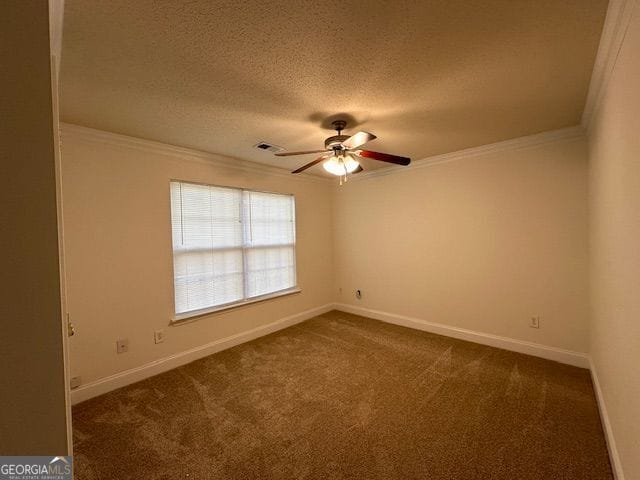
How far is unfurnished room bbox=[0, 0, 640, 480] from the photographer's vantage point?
3.40 feet

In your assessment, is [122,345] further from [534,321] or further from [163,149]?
[534,321]

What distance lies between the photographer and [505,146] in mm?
3043

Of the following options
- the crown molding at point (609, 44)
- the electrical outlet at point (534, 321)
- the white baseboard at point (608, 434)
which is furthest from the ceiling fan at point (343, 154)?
the electrical outlet at point (534, 321)

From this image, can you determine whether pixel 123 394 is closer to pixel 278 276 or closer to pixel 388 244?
pixel 278 276

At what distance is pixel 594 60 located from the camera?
1.59 m

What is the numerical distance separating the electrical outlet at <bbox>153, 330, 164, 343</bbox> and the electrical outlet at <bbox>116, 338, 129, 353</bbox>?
9.5 inches

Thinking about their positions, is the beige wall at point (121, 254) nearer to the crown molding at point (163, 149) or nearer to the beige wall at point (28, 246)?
the crown molding at point (163, 149)

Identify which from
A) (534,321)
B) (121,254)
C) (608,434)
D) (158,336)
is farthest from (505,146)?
(158,336)

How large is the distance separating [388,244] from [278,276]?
67.4 inches

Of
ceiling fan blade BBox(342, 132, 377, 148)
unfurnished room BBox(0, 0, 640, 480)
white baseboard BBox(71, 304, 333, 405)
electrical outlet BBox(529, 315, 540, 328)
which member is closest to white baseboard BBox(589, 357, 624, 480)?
unfurnished room BBox(0, 0, 640, 480)

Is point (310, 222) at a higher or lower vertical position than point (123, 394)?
higher

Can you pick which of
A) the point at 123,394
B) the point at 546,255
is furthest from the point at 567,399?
the point at 123,394

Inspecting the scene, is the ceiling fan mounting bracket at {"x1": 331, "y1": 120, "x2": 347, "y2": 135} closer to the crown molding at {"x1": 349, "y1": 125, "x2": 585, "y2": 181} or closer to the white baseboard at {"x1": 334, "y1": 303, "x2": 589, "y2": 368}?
the crown molding at {"x1": 349, "y1": 125, "x2": 585, "y2": 181}

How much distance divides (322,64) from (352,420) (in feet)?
7.87
